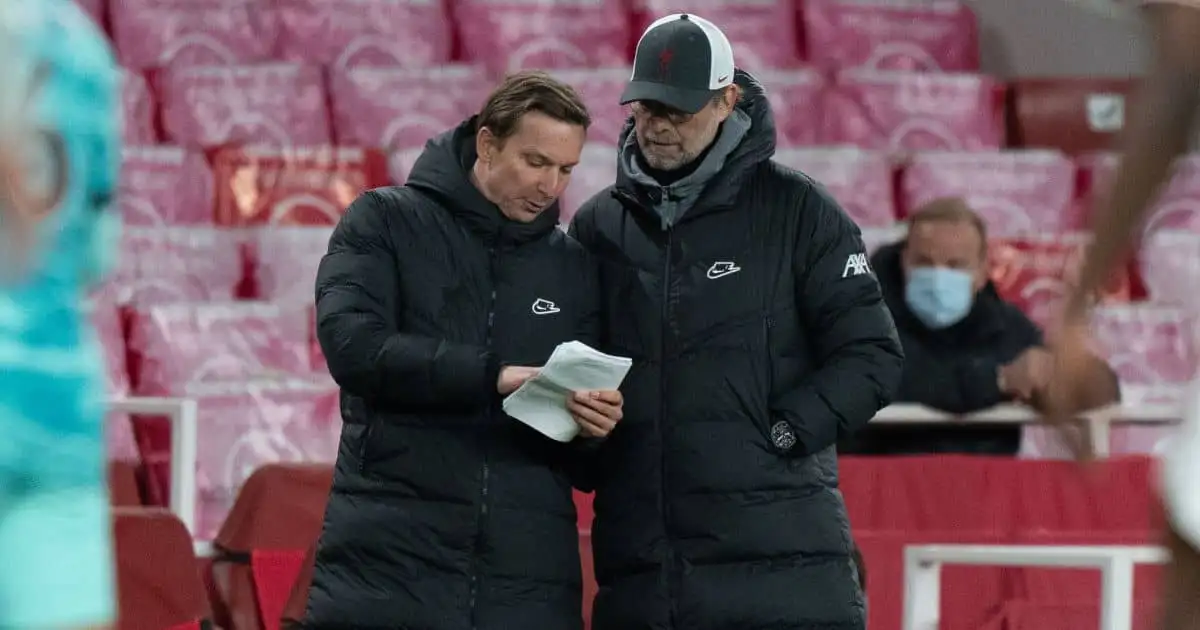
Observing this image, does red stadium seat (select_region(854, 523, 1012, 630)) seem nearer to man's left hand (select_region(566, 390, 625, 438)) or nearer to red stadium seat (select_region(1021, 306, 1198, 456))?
man's left hand (select_region(566, 390, 625, 438))

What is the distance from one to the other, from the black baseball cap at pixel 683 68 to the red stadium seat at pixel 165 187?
3848 millimetres

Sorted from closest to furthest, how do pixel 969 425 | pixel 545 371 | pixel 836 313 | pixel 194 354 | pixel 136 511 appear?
pixel 545 371 < pixel 836 313 < pixel 136 511 < pixel 969 425 < pixel 194 354

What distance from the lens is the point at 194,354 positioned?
5949 millimetres

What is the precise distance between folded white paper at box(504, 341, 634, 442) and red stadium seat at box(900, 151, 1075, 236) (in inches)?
182

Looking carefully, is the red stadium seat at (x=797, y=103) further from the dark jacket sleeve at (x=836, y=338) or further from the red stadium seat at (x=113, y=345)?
the dark jacket sleeve at (x=836, y=338)

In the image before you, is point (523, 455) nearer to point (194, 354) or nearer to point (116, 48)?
point (194, 354)

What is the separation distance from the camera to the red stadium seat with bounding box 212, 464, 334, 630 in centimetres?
456

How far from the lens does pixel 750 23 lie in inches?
333

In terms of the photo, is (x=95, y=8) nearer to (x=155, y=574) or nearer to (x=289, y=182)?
(x=289, y=182)

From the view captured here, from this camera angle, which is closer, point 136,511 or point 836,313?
point 836,313

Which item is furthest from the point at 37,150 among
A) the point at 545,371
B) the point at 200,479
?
the point at 200,479

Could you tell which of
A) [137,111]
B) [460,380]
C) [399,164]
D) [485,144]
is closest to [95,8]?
[137,111]

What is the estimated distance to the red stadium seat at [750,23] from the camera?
838cm

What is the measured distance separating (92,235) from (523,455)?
1.60m
